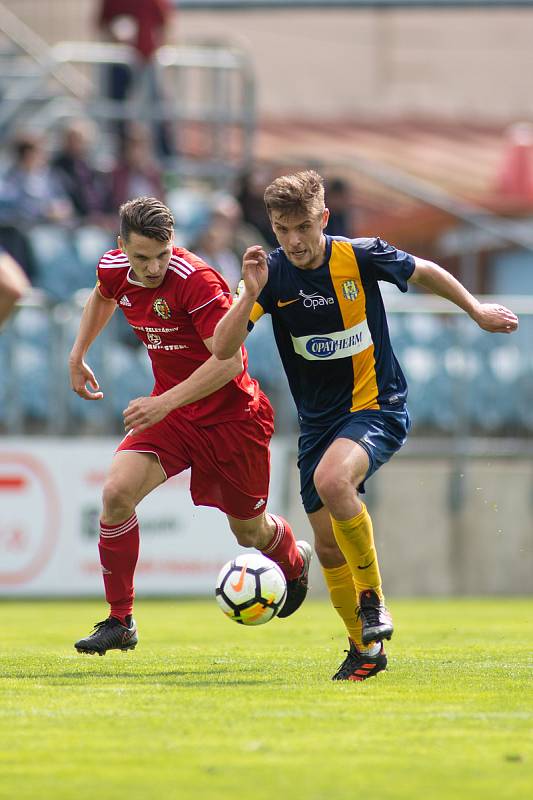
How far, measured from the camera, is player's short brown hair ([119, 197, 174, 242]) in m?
7.04

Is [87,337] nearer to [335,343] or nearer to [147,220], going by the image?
[147,220]

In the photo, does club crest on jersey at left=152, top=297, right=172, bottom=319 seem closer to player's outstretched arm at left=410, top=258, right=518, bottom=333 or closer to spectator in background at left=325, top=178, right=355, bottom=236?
player's outstretched arm at left=410, top=258, right=518, bottom=333

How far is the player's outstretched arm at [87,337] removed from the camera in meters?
7.68

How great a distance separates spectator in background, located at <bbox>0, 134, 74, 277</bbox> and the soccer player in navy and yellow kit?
752 cm

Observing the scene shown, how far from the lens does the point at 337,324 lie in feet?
23.0

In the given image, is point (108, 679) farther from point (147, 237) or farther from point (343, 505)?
point (147, 237)

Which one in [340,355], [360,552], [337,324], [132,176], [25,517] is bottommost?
[25,517]

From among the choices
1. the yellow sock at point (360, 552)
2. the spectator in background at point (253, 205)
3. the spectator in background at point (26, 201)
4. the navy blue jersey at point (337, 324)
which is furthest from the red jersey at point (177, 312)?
the spectator in background at point (253, 205)

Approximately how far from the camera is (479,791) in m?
4.22

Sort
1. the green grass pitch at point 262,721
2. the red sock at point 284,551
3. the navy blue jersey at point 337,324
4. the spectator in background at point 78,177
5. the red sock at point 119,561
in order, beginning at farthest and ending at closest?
the spectator in background at point 78,177 → the red sock at point 284,551 → the red sock at point 119,561 → the navy blue jersey at point 337,324 → the green grass pitch at point 262,721

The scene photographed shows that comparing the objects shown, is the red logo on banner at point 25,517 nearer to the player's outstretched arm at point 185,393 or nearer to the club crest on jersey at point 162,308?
the club crest on jersey at point 162,308

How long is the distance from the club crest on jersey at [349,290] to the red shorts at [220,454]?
1230 mm

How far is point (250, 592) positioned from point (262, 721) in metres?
2.05

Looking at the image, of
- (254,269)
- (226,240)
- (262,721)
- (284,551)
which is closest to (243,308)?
(254,269)
